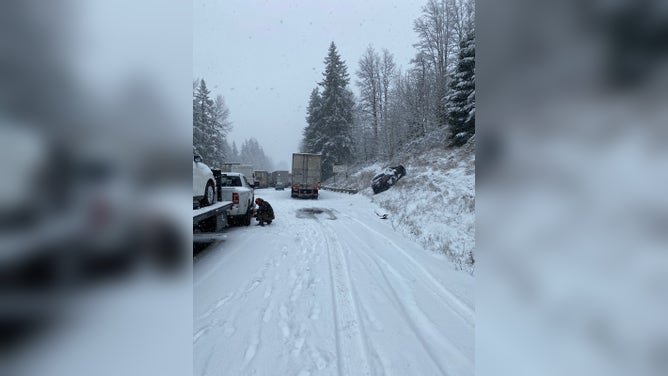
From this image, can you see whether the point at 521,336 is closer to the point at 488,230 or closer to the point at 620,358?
the point at 620,358

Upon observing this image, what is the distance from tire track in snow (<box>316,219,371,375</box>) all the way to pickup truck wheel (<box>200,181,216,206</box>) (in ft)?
9.94

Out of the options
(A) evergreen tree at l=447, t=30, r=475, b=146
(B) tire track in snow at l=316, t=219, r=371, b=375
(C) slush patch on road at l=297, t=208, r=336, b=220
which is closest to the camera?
(B) tire track in snow at l=316, t=219, r=371, b=375

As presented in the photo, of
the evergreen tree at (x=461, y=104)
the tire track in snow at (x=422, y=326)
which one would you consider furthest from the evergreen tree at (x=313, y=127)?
the tire track in snow at (x=422, y=326)

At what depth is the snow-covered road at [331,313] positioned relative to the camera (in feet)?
8.02

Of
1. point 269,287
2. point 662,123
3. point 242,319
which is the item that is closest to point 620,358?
point 662,123

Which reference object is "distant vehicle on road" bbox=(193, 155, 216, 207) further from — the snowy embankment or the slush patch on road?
the slush patch on road

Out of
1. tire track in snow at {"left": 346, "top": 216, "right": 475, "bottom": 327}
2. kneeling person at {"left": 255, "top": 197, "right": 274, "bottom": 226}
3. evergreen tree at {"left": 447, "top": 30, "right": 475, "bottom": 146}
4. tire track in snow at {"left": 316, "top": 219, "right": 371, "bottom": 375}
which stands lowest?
tire track in snow at {"left": 316, "top": 219, "right": 371, "bottom": 375}

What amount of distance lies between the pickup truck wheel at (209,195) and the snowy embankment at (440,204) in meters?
4.70

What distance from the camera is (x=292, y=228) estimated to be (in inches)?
347

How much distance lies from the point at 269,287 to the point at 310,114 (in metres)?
36.3

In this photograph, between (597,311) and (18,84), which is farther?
(597,311)

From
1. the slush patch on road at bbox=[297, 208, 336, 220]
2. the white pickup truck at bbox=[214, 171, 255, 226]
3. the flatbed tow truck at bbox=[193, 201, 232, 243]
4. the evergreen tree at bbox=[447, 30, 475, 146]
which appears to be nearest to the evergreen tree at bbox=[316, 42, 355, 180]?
the evergreen tree at bbox=[447, 30, 475, 146]

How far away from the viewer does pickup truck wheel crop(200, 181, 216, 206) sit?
6.29 meters

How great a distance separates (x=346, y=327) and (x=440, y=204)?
25.0ft
